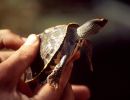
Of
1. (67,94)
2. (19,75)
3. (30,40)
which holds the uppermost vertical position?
(30,40)

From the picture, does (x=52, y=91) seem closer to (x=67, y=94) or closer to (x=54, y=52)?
(x=67, y=94)

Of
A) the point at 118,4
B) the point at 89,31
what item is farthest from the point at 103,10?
the point at 89,31

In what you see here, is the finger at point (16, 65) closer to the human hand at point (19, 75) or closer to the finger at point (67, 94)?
the human hand at point (19, 75)

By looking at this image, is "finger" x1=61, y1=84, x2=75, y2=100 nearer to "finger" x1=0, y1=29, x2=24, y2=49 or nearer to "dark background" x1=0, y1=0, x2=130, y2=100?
"finger" x1=0, y1=29, x2=24, y2=49

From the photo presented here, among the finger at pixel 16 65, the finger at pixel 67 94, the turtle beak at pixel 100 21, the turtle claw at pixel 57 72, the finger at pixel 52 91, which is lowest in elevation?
the finger at pixel 67 94

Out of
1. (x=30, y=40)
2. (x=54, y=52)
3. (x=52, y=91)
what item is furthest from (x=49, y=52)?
(x=52, y=91)

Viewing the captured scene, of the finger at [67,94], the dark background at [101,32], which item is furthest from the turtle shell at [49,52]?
the dark background at [101,32]

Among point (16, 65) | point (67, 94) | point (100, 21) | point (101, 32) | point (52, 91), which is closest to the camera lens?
point (16, 65)
